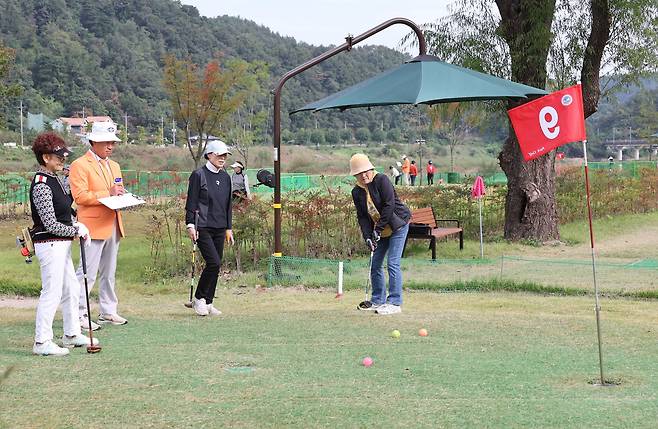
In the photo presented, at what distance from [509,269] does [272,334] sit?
5041 millimetres

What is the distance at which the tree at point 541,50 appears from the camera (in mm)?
16656

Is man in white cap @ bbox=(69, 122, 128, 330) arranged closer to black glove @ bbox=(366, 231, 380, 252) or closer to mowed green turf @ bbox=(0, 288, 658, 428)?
mowed green turf @ bbox=(0, 288, 658, 428)

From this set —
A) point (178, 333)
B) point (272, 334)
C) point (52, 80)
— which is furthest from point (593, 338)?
point (52, 80)

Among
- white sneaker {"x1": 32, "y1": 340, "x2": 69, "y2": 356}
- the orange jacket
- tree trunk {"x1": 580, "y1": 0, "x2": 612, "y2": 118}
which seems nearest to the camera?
white sneaker {"x1": 32, "y1": 340, "x2": 69, "y2": 356}

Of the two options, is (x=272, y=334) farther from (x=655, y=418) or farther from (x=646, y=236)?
(x=646, y=236)

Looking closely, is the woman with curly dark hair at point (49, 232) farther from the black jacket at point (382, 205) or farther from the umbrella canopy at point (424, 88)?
the umbrella canopy at point (424, 88)

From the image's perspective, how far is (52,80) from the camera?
79250mm

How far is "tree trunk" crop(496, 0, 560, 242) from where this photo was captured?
16453 mm

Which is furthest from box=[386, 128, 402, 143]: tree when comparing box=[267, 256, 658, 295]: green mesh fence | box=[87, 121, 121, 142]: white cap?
box=[87, 121, 121, 142]: white cap

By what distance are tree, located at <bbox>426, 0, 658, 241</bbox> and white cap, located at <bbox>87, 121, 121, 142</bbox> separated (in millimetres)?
9842

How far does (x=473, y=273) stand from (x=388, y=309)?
2996 millimetres

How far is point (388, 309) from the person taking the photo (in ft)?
30.5

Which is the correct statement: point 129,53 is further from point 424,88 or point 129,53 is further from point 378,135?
point 424,88

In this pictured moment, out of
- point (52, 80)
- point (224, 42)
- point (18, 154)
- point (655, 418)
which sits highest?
point (224, 42)
